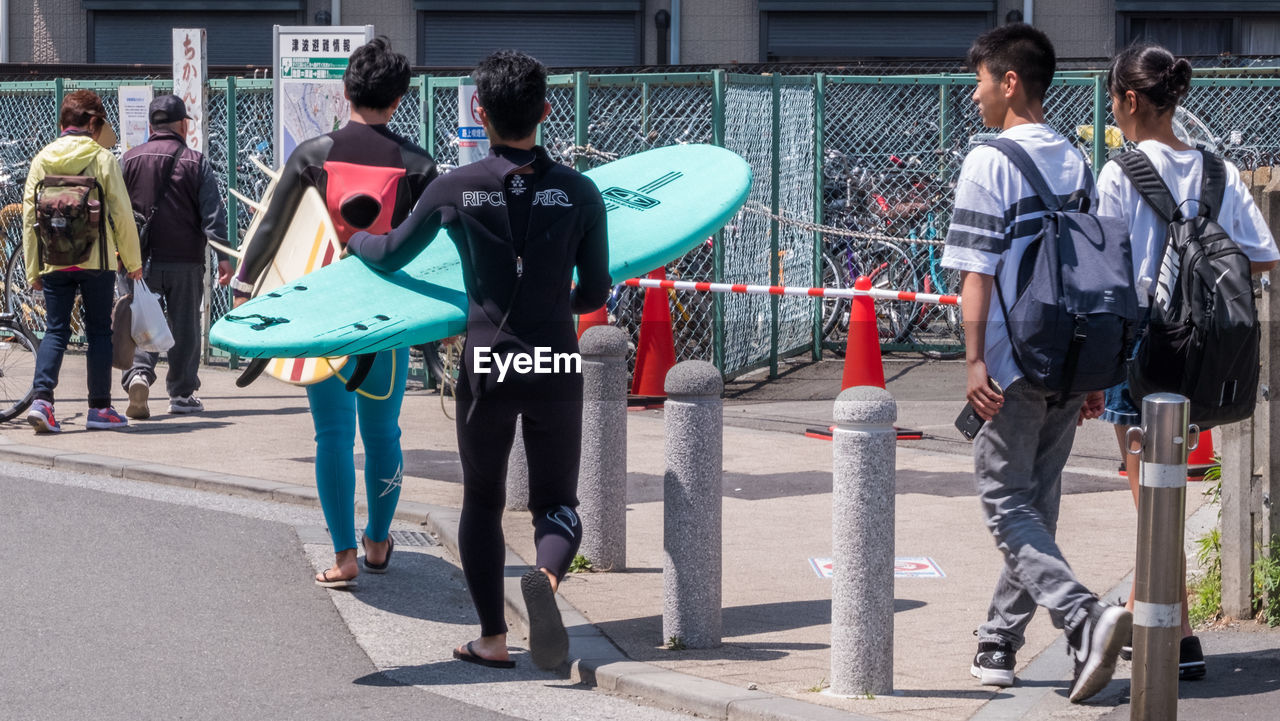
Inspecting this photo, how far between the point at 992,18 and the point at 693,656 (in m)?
19.1

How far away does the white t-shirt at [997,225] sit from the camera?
474 cm

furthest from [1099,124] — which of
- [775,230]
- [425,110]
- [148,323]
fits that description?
[148,323]

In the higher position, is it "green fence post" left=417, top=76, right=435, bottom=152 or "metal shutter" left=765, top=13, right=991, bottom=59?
"metal shutter" left=765, top=13, right=991, bottom=59

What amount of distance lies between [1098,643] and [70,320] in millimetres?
7387

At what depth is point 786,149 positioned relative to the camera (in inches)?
512

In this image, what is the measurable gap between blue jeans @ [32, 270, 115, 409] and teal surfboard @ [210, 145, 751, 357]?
454cm

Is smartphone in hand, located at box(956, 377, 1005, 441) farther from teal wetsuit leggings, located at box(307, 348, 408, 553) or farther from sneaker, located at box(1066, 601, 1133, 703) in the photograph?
teal wetsuit leggings, located at box(307, 348, 408, 553)

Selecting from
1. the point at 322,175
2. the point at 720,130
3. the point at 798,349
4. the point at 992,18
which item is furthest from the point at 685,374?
the point at 992,18

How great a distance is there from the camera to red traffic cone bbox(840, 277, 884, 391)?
10273 mm

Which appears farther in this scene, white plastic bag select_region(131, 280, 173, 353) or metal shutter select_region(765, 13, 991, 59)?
metal shutter select_region(765, 13, 991, 59)

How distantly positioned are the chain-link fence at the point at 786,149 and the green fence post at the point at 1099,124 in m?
0.01

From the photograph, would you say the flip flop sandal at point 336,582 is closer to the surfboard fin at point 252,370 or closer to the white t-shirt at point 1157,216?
the surfboard fin at point 252,370

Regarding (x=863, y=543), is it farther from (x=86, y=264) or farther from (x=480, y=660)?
(x=86, y=264)
